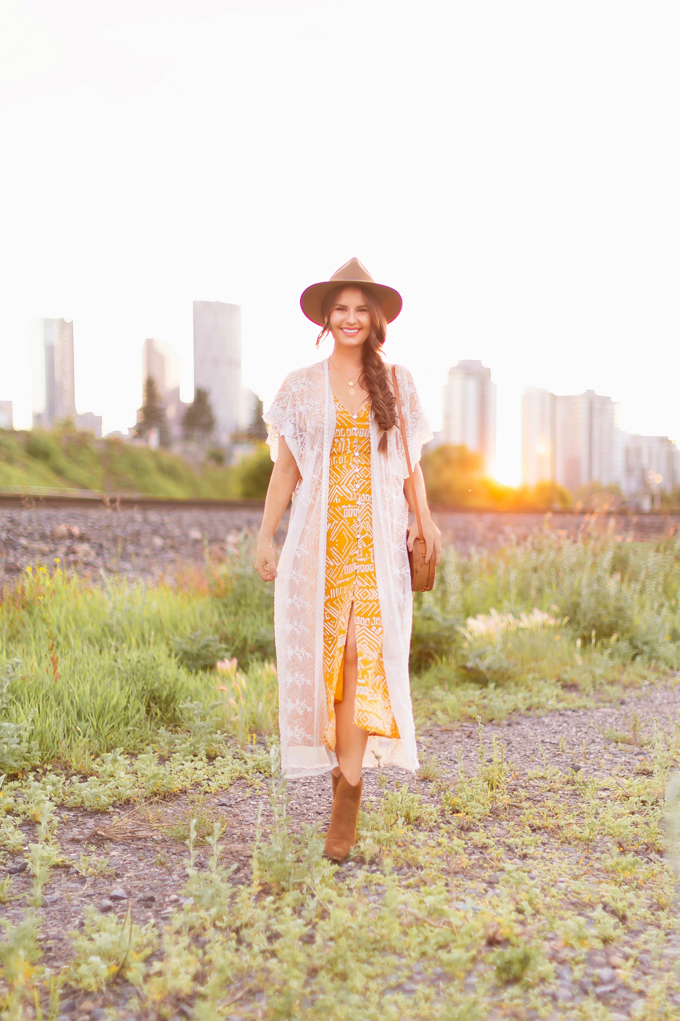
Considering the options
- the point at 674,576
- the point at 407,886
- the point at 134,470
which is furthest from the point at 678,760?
the point at 134,470

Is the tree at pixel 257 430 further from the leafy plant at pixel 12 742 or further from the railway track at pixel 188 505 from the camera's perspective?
the leafy plant at pixel 12 742

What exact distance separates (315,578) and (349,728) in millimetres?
565

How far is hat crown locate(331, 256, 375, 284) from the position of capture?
108 inches

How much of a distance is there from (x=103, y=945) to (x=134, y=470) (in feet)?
92.1

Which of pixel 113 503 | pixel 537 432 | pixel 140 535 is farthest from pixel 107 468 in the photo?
pixel 537 432

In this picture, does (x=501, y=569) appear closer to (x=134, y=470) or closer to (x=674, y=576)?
(x=674, y=576)

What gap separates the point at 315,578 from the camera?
2738 millimetres

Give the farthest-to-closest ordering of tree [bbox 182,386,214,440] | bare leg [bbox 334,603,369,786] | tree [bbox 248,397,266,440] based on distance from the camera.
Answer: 1. tree [bbox 182,386,214,440]
2. tree [bbox 248,397,266,440]
3. bare leg [bbox 334,603,369,786]

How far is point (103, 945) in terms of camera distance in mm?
1831

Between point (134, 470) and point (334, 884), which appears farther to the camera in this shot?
point (134, 470)

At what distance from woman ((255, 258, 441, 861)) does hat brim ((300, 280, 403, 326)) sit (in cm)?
1

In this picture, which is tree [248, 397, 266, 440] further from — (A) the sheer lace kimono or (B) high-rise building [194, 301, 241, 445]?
(A) the sheer lace kimono

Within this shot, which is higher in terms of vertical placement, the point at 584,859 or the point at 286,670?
the point at 286,670

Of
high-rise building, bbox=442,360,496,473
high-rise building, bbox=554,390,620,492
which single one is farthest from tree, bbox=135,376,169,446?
high-rise building, bbox=554,390,620,492
